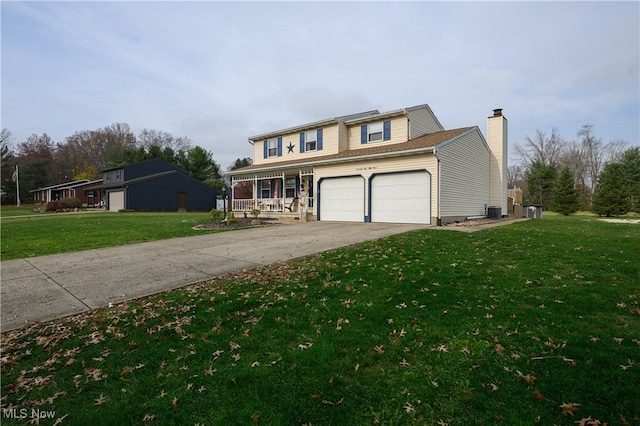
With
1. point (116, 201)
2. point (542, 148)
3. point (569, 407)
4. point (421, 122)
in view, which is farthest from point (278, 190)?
point (542, 148)

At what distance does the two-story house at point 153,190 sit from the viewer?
33688mm

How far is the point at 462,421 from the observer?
2.33m

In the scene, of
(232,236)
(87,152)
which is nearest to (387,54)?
(232,236)

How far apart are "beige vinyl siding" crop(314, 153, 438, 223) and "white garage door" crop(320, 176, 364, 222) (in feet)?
1.22

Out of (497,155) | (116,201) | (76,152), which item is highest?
(76,152)

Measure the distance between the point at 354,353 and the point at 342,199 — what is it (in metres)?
14.5

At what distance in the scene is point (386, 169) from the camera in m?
15.7

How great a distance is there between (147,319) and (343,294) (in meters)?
2.91

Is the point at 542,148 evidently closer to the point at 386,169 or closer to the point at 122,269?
the point at 386,169

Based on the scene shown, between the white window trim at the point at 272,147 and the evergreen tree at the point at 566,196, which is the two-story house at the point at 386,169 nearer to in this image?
the white window trim at the point at 272,147

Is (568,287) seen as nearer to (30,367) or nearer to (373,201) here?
(30,367)

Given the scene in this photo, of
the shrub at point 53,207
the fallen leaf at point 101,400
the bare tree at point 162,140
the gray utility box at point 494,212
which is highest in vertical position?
the bare tree at point 162,140

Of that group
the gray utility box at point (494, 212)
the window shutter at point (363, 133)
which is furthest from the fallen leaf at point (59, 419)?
the gray utility box at point (494, 212)

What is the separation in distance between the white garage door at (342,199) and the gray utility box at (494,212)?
9200mm
